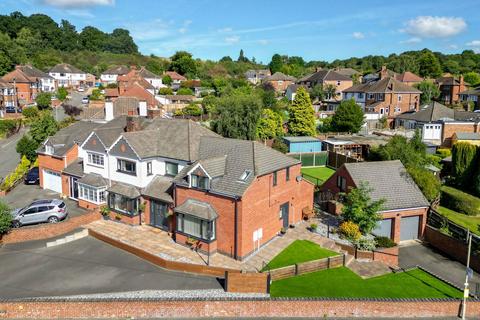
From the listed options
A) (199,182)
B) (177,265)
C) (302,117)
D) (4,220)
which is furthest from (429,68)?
(4,220)

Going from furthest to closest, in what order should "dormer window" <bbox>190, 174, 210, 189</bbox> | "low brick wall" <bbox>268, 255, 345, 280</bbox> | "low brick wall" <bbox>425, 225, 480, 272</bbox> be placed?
"low brick wall" <bbox>425, 225, 480, 272</bbox> < "dormer window" <bbox>190, 174, 210, 189</bbox> < "low brick wall" <bbox>268, 255, 345, 280</bbox>

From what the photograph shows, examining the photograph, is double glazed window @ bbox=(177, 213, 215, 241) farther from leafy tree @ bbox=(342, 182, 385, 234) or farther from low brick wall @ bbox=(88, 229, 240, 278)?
leafy tree @ bbox=(342, 182, 385, 234)

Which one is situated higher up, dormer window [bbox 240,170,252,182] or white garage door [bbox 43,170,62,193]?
dormer window [bbox 240,170,252,182]

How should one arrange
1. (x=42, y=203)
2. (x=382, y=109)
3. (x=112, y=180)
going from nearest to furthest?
(x=42, y=203) < (x=112, y=180) < (x=382, y=109)

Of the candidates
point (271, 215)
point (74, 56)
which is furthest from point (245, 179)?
point (74, 56)

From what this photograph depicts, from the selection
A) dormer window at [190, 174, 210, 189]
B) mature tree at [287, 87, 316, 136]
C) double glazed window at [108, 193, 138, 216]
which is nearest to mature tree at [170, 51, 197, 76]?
mature tree at [287, 87, 316, 136]

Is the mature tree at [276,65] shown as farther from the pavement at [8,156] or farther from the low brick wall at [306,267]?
the low brick wall at [306,267]

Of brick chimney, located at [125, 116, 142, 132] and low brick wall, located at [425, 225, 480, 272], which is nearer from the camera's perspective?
low brick wall, located at [425, 225, 480, 272]

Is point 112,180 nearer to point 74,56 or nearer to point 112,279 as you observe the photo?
point 112,279
